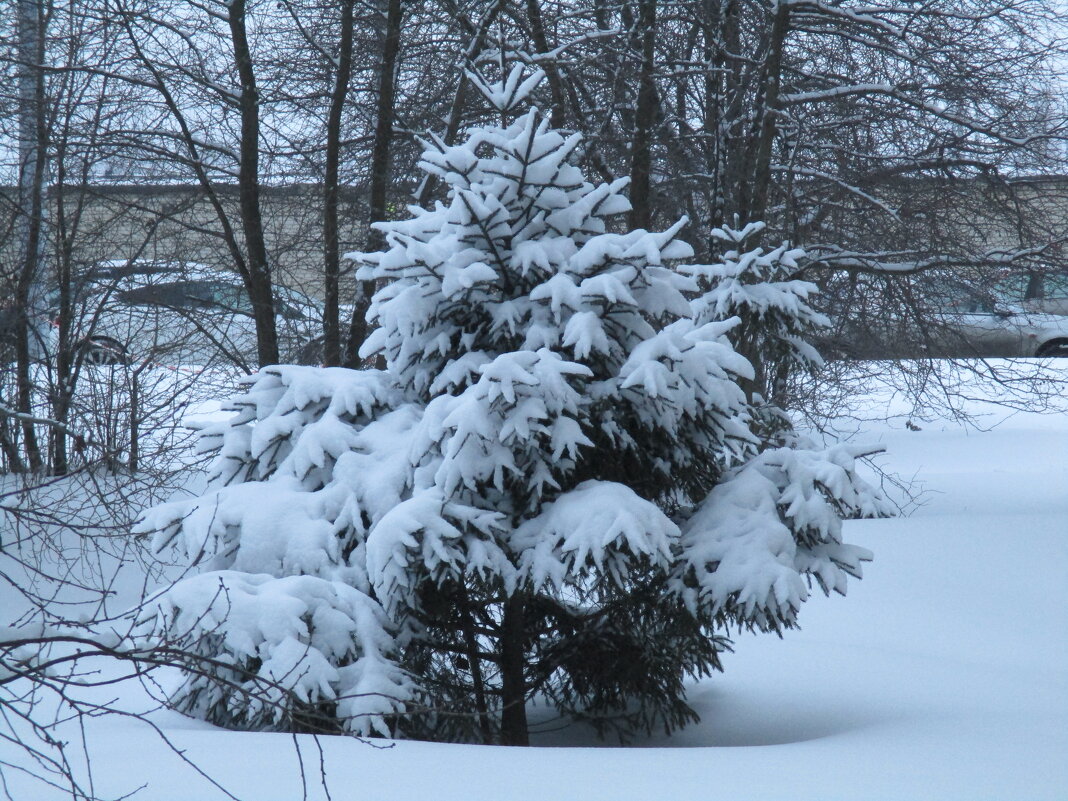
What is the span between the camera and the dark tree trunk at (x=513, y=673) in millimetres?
4789

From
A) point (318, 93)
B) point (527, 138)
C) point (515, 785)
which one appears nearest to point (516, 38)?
point (318, 93)

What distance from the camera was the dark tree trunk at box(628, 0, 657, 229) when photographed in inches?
339

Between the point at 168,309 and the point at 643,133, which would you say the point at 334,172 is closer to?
the point at 168,309

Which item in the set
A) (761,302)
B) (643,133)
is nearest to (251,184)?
(643,133)

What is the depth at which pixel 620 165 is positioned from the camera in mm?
9648

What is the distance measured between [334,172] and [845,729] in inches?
240

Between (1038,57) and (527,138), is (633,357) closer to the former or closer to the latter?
(527,138)

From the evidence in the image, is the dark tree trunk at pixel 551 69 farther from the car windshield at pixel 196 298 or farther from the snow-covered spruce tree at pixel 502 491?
the snow-covered spruce tree at pixel 502 491

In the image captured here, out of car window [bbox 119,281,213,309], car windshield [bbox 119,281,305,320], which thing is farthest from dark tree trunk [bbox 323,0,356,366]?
car window [bbox 119,281,213,309]

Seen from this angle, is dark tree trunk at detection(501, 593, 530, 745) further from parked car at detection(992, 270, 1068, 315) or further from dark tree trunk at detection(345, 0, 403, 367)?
parked car at detection(992, 270, 1068, 315)

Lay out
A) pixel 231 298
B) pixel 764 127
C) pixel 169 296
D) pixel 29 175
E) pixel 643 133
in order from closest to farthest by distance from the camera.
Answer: pixel 764 127 < pixel 643 133 < pixel 29 175 < pixel 169 296 < pixel 231 298

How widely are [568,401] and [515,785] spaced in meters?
1.46

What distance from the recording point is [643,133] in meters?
8.78

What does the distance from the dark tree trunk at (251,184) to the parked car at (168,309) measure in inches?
14.6
